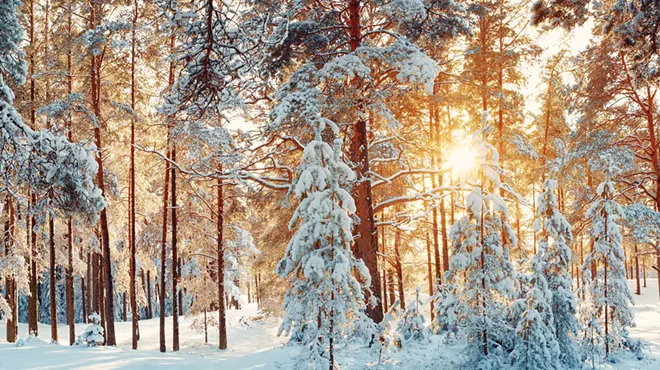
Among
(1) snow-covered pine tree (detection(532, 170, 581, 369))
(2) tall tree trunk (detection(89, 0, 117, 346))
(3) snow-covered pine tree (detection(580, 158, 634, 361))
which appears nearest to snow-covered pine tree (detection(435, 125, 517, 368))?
(1) snow-covered pine tree (detection(532, 170, 581, 369))

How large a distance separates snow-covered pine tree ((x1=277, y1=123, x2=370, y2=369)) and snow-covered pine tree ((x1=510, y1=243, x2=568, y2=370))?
11.4 feet

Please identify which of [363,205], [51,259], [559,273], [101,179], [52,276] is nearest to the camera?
[559,273]

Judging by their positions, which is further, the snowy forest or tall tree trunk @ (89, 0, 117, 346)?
tall tree trunk @ (89, 0, 117, 346)

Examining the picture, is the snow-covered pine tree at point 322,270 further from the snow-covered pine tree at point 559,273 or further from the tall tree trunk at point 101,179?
the tall tree trunk at point 101,179

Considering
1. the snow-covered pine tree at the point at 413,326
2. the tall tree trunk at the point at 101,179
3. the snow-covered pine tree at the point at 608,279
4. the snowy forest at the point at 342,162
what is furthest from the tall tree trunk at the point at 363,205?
the tall tree trunk at the point at 101,179

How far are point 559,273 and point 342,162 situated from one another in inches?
224

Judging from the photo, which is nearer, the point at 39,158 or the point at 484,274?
the point at 39,158

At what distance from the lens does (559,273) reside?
30.3 ft

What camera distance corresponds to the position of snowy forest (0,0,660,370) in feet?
21.2

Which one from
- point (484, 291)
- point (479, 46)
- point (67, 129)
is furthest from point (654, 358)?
point (67, 129)

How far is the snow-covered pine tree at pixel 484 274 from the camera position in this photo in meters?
8.18

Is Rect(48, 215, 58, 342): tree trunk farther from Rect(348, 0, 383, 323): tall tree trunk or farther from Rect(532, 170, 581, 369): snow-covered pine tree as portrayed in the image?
Rect(532, 170, 581, 369): snow-covered pine tree

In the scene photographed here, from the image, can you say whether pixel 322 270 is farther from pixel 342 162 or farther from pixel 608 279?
pixel 608 279

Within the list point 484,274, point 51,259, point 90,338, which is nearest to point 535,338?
point 484,274
